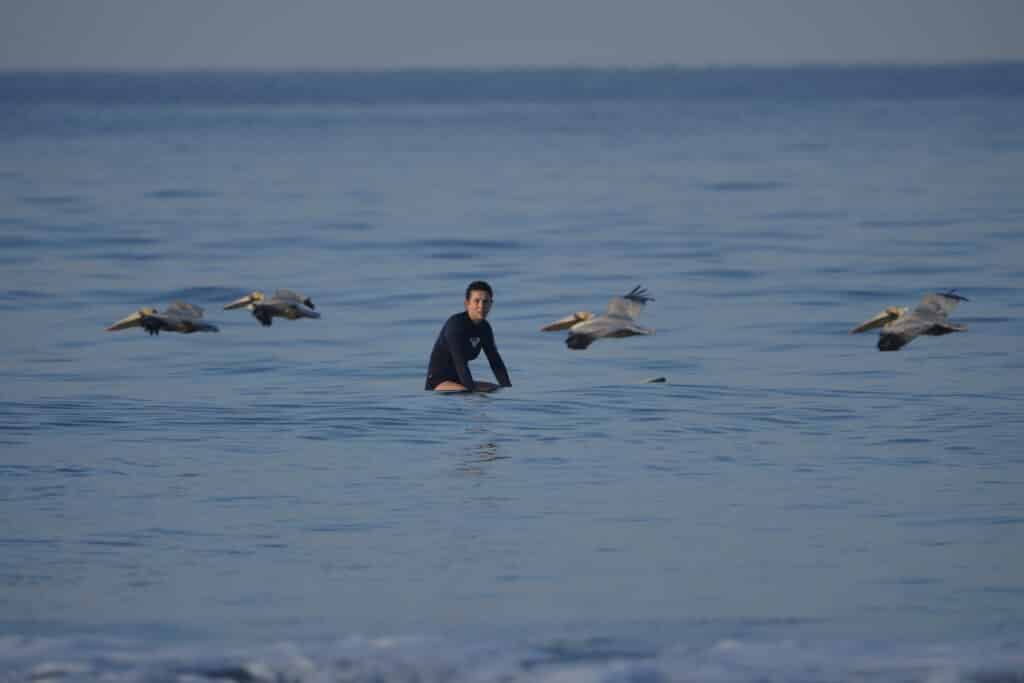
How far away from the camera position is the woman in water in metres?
17.9

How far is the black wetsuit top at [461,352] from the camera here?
1819cm

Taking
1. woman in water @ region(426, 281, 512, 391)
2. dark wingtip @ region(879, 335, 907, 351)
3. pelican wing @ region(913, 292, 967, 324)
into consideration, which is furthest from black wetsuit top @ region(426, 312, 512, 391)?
pelican wing @ region(913, 292, 967, 324)

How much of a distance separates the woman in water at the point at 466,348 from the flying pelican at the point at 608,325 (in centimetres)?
248

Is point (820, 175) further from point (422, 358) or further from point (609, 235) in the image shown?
point (422, 358)

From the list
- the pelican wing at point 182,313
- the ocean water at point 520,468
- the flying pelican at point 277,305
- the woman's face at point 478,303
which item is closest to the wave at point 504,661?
the ocean water at point 520,468

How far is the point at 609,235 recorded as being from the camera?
4188 cm

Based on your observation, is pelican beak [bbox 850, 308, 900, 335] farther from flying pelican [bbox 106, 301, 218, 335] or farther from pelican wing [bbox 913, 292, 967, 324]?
flying pelican [bbox 106, 301, 218, 335]

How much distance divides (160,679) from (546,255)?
92.3 ft

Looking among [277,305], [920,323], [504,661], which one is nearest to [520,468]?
[504,661]

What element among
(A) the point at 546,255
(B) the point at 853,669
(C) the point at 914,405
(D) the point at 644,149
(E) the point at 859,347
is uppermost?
(D) the point at 644,149

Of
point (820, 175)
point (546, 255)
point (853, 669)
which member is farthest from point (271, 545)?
A: point (820, 175)

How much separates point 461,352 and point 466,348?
2.7 inches

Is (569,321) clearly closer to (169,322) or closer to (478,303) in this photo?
(478,303)

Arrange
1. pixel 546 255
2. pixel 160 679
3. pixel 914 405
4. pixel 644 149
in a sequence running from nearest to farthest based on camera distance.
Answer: pixel 160 679 < pixel 914 405 < pixel 546 255 < pixel 644 149
